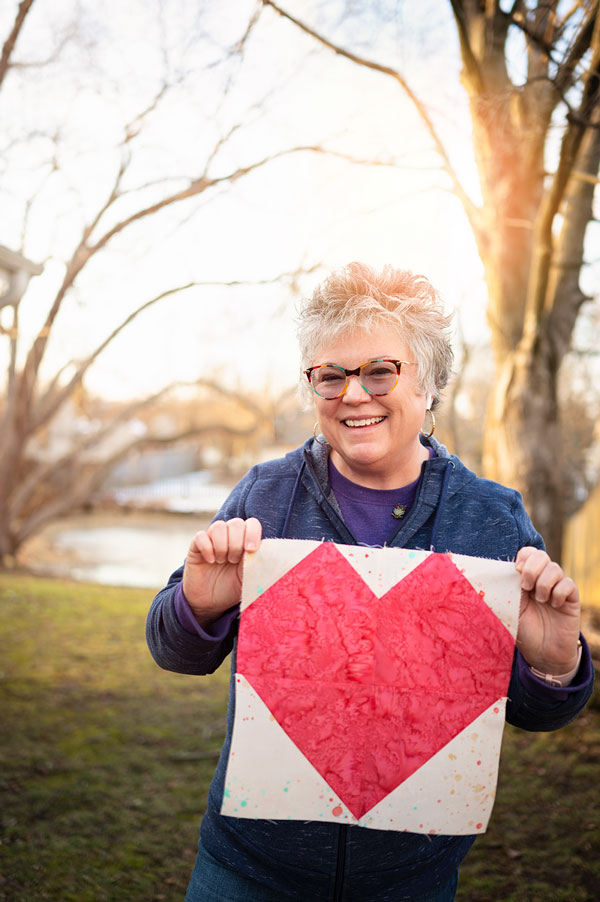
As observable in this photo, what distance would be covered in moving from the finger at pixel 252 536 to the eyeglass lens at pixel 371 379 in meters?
0.38

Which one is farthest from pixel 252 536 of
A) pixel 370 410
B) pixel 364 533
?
pixel 370 410

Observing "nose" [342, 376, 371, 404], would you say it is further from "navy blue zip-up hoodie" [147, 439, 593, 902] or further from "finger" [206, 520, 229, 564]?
"finger" [206, 520, 229, 564]

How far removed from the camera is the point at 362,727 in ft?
5.51

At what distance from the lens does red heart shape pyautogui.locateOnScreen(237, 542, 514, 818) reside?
1.68 m

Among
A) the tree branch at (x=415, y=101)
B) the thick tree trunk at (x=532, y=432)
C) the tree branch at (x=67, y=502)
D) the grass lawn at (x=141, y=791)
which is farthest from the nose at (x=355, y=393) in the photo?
the tree branch at (x=67, y=502)

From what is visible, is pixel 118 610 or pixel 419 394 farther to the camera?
pixel 118 610

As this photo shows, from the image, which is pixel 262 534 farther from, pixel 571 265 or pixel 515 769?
pixel 571 265

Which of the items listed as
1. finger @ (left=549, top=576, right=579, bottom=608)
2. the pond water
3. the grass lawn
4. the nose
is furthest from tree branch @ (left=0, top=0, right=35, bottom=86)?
the pond water

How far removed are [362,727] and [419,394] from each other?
853mm

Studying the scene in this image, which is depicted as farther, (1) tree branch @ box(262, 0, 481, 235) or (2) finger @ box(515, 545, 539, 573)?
(1) tree branch @ box(262, 0, 481, 235)

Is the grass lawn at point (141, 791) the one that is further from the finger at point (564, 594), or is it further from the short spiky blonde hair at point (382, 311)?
the short spiky blonde hair at point (382, 311)

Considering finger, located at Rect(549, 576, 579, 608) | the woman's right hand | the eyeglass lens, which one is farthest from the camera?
the eyeglass lens

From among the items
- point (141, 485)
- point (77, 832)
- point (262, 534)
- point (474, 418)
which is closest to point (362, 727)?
point (262, 534)

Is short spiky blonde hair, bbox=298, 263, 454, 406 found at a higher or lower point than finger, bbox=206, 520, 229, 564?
higher
